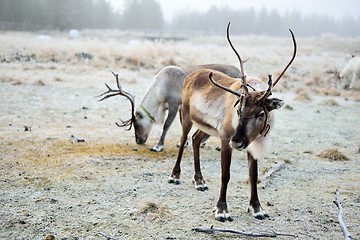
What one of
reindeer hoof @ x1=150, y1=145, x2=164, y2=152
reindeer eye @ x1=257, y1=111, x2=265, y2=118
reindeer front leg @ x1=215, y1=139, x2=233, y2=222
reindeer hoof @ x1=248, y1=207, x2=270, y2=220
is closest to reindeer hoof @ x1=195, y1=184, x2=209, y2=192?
reindeer front leg @ x1=215, y1=139, x2=233, y2=222

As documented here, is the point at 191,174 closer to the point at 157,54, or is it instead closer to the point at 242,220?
the point at 242,220

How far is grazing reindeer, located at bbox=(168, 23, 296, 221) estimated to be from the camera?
4602 mm

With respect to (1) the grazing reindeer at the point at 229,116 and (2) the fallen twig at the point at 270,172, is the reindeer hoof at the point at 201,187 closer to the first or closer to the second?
(1) the grazing reindeer at the point at 229,116

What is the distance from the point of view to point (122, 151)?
7941mm

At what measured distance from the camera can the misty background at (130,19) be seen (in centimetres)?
2940

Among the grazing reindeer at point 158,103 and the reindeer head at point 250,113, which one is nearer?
the reindeer head at point 250,113

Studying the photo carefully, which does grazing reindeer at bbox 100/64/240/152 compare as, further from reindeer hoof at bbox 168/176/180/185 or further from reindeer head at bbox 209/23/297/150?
reindeer head at bbox 209/23/297/150

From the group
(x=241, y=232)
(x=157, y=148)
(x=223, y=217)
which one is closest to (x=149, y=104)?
(x=157, y=148)

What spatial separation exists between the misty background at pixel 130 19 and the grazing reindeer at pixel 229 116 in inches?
177

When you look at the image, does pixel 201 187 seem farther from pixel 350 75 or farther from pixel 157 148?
pixel 350 75

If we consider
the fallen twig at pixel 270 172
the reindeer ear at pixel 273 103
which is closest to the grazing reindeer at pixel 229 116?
the reindeer ear at pixel 273 103

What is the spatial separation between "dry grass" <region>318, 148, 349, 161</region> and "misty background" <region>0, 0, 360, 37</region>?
3917 millimetres

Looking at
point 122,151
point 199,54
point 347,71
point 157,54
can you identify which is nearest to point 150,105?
point 122,151

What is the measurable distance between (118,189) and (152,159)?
1.67 m
